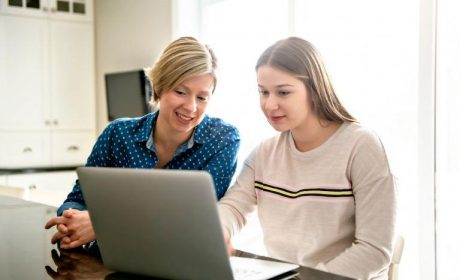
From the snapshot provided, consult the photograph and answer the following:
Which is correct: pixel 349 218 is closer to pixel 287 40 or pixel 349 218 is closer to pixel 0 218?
pixel 287 40

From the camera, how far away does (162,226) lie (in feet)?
2.98

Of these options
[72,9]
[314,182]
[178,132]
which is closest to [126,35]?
[72,9]

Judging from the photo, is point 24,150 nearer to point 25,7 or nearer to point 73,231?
point 25,7

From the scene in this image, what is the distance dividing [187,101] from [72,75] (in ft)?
12.0

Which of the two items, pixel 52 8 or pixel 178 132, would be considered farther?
pixel 52 8

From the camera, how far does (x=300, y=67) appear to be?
1.45 metres

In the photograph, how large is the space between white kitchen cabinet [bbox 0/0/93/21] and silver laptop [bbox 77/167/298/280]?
410cm

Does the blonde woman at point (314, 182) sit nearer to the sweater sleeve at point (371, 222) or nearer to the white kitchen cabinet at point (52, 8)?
the sweater sleeve at point (371, 222)

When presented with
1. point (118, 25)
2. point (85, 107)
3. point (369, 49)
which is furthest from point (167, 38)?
point (369, 49)

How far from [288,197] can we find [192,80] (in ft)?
1.45

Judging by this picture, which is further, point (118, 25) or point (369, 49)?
point (118, 25)

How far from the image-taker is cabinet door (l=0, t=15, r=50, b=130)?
463 centimetres

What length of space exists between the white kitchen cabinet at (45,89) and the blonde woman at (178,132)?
3.29 metres

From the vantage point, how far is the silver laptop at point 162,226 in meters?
0.87
